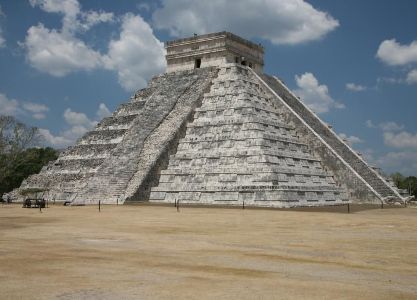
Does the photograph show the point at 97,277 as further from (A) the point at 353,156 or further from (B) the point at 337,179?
(A) the point at 353,156

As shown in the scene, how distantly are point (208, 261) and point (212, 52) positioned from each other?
1030 inches

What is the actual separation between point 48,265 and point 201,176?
1731cm

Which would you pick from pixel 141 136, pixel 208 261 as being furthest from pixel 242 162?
pixel 208 261

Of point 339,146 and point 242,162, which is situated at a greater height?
point 339,146

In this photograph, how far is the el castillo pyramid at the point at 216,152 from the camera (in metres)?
24.3

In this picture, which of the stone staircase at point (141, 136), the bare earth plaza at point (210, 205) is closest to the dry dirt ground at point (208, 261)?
the bare earth plaza at point (210, 205)

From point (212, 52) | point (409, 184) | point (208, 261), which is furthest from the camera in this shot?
point (409, 184)

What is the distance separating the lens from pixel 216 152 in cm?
2577

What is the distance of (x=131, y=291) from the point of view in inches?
251

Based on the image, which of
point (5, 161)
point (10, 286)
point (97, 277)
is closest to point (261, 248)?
point (97, 277)

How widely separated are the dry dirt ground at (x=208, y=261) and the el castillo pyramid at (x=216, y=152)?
9440mm

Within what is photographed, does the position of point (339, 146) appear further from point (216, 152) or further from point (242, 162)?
point (216, 152)

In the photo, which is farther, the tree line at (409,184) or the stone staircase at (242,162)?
the tree line at (409,184)

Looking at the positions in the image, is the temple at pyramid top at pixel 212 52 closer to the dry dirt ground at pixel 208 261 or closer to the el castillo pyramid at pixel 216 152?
the el castillo pyramid at pixel 216 152
